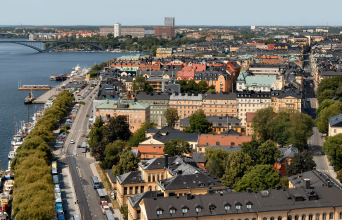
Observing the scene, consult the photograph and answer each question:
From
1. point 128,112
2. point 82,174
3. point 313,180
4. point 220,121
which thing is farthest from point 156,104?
point 313,180

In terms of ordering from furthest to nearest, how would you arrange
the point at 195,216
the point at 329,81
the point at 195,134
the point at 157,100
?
1. the point at 329,81
2. the point at 157,100
3. the point at 195,134
4. the point at 195,216

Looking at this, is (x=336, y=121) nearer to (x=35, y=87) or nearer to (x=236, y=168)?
(x=236, y=168)

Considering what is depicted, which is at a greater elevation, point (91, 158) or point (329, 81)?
point (329, 81)

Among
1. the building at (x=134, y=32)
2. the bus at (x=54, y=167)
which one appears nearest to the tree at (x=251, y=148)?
the bus at (x=54, y=167)

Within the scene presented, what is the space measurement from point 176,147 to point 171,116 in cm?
884

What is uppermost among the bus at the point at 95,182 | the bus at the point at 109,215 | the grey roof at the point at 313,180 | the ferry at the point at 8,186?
the grey roof at the point at 313,180

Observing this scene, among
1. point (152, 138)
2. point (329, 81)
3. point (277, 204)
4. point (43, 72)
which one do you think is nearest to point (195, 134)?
point (152, 138)

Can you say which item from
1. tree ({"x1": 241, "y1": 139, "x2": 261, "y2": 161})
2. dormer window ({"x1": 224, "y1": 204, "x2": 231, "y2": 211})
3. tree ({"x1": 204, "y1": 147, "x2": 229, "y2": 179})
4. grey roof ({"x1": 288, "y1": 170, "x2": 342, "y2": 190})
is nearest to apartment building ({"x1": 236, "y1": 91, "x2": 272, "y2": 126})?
Result: tree ({"x1": 241, "y1": 139, "x2": 261, "y2": 161})

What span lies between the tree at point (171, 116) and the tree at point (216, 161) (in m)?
Result: 10.7

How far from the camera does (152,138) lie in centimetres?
3097

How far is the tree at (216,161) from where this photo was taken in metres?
25.8

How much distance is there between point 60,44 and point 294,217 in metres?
123

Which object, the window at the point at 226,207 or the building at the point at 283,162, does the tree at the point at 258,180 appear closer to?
the building at the point at 283,162

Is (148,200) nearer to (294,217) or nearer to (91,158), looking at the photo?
(294,217)
